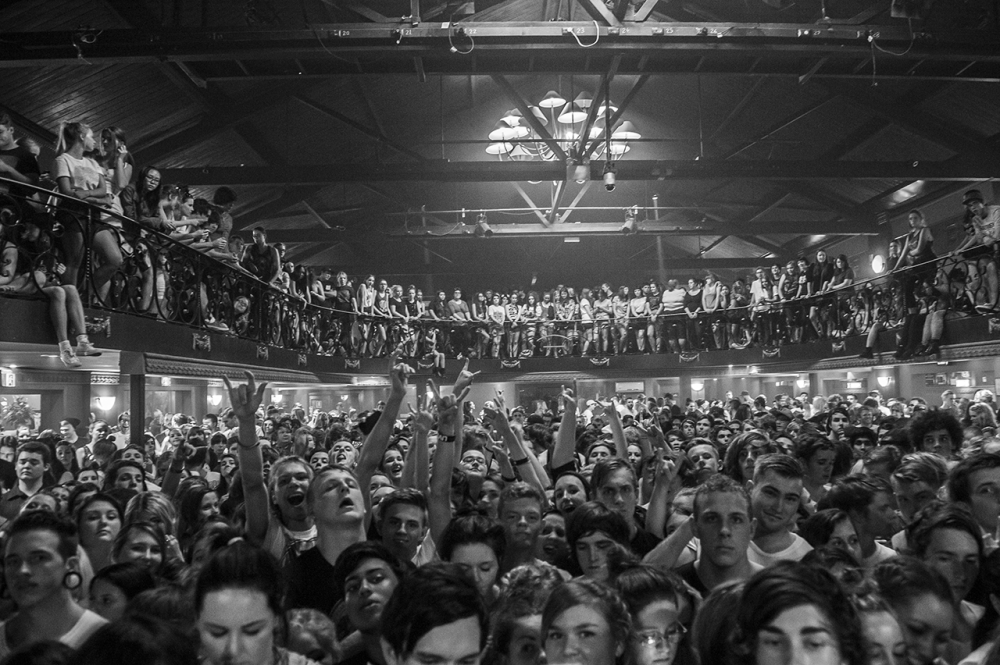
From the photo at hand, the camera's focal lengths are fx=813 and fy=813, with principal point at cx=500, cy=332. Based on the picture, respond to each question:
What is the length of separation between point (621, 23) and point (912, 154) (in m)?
11.0

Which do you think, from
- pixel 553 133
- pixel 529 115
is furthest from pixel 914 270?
pixel 553 133

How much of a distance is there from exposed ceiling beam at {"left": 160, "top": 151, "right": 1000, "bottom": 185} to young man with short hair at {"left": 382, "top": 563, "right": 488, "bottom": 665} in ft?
41.5

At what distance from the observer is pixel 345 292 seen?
55.5ft

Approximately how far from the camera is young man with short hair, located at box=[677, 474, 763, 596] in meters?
3.28

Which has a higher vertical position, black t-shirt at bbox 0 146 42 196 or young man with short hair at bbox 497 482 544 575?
black t-shirt at bbox 0 146 42 196

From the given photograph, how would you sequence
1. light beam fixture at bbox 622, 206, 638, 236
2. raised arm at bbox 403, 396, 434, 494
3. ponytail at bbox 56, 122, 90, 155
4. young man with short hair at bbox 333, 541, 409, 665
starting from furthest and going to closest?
1. light beam fixture at bbox 622, 206, 638, 236
2. ponytail at bbox 56, 122, 90, 155
3. raised arm at bbox 403, 396, 434, 494
4. young man with short hair at bbox 333, 541, 409, 665

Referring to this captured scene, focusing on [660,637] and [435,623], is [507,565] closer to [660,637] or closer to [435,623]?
[660,637]

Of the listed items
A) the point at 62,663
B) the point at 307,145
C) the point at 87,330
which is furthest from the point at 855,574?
the point at 307,145

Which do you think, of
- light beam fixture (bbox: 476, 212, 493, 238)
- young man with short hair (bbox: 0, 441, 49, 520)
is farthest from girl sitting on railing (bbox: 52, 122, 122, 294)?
light beam fixture (bbox: 476, 212, 493, 238)

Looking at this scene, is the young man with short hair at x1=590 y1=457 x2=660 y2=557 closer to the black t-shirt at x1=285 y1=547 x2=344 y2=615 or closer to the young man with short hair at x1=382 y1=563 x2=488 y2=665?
the black t-shirt at x1=285 y1=547 x2=344 y2=615

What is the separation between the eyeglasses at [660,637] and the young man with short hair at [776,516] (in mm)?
1099

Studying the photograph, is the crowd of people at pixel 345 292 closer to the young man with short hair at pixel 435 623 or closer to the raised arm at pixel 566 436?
the raised arm at pixel 566 436

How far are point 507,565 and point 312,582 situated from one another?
0.99 metres

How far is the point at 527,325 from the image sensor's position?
72.0 ft
